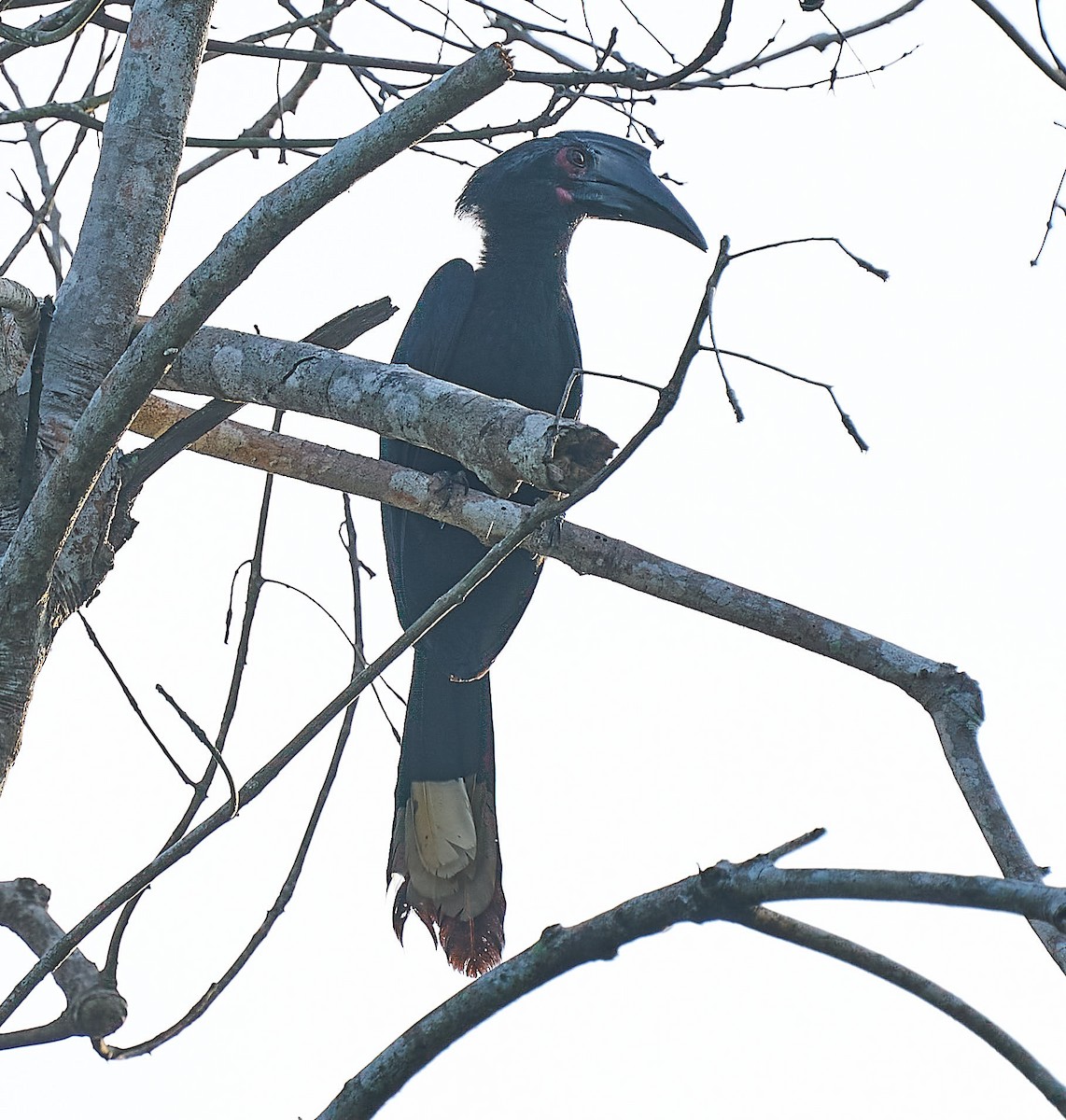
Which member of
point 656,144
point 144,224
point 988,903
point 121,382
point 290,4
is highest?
point 290,4

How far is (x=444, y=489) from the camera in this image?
2.92 meters

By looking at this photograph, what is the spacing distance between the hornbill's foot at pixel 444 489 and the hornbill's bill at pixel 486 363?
836 mm

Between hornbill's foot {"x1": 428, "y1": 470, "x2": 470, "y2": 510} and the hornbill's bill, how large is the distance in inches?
32.9

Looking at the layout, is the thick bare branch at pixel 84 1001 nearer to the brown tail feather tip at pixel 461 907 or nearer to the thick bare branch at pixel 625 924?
the thick bare branch at pixel 625 924

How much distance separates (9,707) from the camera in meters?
1.74

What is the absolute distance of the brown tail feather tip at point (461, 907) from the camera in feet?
11.3

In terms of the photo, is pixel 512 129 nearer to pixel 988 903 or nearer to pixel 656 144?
pixel 656 144

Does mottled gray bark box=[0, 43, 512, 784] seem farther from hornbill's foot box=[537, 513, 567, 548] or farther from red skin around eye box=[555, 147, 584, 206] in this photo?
red skin around eye box=[555, 147, 584, 206]

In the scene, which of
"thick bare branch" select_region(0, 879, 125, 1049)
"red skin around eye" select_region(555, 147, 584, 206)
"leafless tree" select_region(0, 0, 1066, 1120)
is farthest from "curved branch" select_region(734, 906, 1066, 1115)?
"red skin around eye" select_region(555, 147, 584, 206)

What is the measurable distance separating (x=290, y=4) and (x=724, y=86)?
106 cm

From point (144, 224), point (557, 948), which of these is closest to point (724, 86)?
point (144, 224)

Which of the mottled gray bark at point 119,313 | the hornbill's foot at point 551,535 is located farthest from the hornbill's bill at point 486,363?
the mottled gray bark at point 119,313

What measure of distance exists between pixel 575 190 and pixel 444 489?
166 cm

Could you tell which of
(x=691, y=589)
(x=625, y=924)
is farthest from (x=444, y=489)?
(x=625, y=924)
